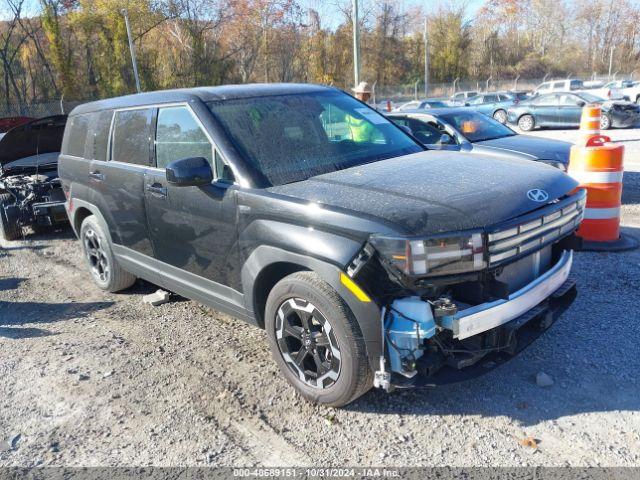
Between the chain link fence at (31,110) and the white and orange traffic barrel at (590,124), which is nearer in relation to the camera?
the white and orange traffic barrel at (590,124)

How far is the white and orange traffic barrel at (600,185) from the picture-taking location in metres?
5.49

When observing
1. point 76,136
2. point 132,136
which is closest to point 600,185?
point 132,136

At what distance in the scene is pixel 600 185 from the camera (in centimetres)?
551

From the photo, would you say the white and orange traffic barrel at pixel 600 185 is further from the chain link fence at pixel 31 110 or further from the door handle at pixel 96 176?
the chain link fence at pixel 31 110

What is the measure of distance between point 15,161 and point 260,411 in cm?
750

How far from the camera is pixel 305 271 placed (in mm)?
3127

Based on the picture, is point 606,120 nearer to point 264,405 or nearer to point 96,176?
point 96,176

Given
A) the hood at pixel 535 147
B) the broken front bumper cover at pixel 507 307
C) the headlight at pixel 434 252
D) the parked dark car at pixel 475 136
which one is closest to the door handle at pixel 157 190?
the headlight at pixel 434 252

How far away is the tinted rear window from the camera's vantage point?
5309 millimetres

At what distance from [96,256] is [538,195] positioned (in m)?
4.34

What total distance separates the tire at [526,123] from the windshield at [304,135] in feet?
57.9

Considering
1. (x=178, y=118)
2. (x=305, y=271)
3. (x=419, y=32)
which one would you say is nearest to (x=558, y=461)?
(x=305, y=271)

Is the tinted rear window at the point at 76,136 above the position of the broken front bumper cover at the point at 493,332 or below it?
above

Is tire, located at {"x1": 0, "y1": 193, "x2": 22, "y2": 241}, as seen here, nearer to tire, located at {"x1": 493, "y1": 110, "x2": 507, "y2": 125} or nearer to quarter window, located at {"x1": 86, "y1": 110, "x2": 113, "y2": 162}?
quarter window, located at {"x1": 86, "y1": 110, "x2": 113, "y2": 162}
